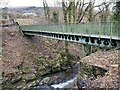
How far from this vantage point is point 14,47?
27891 mm

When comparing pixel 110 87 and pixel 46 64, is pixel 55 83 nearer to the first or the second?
pixel 46 64

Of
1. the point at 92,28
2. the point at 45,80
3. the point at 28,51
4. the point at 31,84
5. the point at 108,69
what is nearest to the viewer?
the point at 108,69

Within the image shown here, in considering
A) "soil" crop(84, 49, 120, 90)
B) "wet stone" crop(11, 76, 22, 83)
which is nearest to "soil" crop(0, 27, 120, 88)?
"soil" crop(84, 49, 120, 90)

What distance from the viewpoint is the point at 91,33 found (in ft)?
54.3

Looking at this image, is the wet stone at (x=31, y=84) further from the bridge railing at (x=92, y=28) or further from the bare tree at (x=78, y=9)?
the bare tree at (x=78, y=9)

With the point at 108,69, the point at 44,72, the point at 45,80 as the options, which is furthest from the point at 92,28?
the point at 44,72

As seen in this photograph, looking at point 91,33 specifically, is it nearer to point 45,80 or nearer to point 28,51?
point 45,80

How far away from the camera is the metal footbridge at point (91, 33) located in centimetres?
1446

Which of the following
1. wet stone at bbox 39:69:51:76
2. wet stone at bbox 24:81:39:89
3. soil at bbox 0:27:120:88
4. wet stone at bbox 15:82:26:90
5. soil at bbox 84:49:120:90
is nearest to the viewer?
soil at bbox 84:49:120:90

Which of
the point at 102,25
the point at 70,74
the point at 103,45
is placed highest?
the point at 102,25

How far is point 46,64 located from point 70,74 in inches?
132

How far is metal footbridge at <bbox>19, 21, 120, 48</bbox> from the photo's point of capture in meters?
14.5

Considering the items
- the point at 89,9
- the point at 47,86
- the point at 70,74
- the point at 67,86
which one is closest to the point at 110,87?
the point at 67,86

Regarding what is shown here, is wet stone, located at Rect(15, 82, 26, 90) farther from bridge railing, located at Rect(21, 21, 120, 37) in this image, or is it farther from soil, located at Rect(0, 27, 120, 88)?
bridge railing, located at Rect(21, 21, 120, 37)
